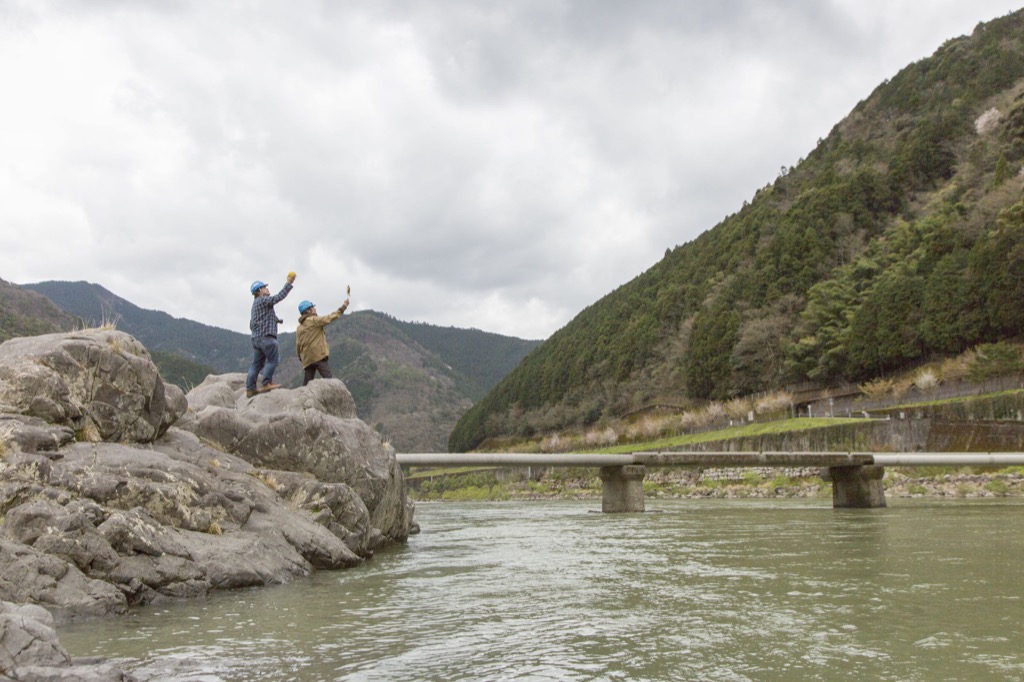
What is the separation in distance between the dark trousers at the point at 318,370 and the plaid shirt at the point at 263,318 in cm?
201

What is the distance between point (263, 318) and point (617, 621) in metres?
10.9

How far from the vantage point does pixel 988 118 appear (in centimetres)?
9531

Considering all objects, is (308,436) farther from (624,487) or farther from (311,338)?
(624,487)

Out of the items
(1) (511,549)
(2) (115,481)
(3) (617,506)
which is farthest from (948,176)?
(2) (115,481)

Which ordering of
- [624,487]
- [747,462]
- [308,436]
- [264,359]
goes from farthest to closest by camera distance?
1. [624,487]
2. [747,462]
3. [264,359]
4. [308,436]

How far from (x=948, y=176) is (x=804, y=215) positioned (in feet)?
64.4

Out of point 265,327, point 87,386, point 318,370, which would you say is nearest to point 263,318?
point 265,327

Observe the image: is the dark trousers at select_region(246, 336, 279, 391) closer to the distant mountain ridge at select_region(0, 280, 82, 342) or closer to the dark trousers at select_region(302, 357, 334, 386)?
the dark trousers at select_region(302, 357, 334, 386)

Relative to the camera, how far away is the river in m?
6.02

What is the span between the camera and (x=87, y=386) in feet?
38.9

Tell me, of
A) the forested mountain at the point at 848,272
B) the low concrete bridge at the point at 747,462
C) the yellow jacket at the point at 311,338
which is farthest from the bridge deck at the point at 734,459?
the forested mountain at the point at 848,272

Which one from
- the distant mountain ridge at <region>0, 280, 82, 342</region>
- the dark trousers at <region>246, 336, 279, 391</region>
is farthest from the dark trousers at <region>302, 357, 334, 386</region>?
the distant mountain ridge at <region>0, 280, 82, 342</region>

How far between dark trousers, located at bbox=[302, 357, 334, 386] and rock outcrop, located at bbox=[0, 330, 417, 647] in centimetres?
212

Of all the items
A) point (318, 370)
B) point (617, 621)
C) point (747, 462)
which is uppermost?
point (318, 370)
